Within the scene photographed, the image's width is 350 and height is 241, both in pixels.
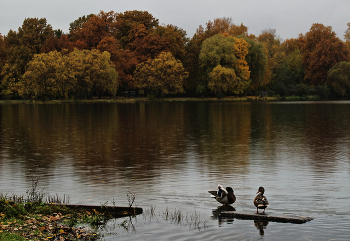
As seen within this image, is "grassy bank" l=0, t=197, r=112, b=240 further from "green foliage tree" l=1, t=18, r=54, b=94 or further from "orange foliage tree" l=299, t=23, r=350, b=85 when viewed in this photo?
"orange foliage tree" l=299, t=23, r=350, b=85

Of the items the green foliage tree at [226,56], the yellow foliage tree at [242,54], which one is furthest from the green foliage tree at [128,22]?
the yellow foliage tree at [242,54]

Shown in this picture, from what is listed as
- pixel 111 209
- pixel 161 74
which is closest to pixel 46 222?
pixel 111 209

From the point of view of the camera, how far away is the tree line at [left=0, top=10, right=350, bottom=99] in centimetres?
10538

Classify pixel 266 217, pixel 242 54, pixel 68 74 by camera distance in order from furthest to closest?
pixel 242 54, pixel 68 74, pixel 266 217

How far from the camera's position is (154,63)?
365 feet

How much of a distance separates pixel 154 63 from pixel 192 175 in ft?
310

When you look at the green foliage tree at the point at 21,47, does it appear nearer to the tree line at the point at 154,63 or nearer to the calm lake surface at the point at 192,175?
the tree line at the point at 154,63

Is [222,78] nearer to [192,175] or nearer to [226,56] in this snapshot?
[226,56]

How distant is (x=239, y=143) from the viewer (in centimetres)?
3008

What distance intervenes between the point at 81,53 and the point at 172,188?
9689cm

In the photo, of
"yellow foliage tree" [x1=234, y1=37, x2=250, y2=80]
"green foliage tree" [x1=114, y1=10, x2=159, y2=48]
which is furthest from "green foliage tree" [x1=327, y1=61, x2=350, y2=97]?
"green foliage tree" [x1=114, y1=10, x2=159, y2=48]

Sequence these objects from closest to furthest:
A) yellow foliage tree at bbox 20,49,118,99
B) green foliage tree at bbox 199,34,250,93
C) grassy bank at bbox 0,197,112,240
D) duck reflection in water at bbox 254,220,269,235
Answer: grassy bank at bbox 0,197,112,240 < duck reflection in water at bbox 254,220,269,235 < yellow foliage tree at bbox 20,49,118,99 < green foliage tree at bbox 199,34,250,93

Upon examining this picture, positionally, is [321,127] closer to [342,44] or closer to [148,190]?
[148,190]

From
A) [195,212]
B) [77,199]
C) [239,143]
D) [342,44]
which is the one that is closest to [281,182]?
[195,212]
